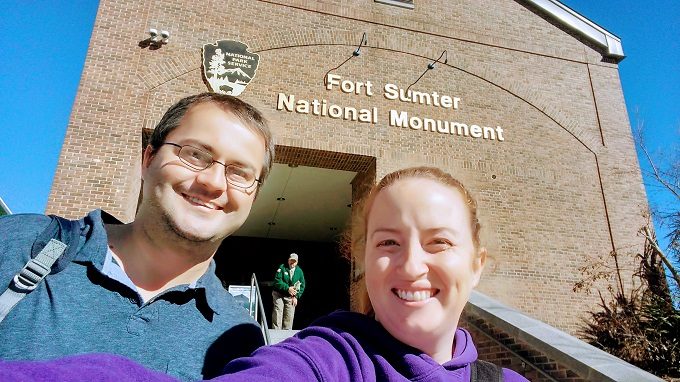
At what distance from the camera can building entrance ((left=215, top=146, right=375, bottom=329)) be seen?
42.1 ft

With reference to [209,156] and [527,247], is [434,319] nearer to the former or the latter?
[209,156]

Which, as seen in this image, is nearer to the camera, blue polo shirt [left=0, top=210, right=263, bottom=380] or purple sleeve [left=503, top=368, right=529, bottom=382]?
blue polo shirt [left=0, top=210, right=263, bottom=380]

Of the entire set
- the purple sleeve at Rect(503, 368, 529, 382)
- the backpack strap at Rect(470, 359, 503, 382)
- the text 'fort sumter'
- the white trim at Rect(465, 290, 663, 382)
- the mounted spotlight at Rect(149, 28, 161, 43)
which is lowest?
the white trim at Rect(465, 290, 663, 382)

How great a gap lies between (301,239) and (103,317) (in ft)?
54.3

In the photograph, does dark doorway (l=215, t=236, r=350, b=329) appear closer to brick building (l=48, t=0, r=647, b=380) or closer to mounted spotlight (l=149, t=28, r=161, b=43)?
brick building (l=48, t=0, r=647, b=380)

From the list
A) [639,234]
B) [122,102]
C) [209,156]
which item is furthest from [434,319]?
[639,234]

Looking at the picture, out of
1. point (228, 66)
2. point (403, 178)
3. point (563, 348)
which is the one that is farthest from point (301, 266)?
point (403, 178)

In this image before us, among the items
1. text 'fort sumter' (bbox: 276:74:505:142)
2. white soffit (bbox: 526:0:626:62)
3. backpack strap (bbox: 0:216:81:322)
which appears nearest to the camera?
backpack strap (bbox: 0:216:81:322)

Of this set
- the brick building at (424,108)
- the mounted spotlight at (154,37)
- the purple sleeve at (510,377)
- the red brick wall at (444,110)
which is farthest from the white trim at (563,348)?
the mounted spotlight at (154,37)

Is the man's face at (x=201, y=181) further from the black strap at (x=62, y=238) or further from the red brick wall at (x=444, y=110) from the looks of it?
the red brick wall at (x=444, y=110)

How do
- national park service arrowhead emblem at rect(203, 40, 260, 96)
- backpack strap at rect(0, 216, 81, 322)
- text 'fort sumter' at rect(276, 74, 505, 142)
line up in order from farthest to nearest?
text 'fort sumter' at rect(276, 74, 505, 142) < national park service arrowhead emblem at rect(203, 40, 260, 96) < backpack strap at rect(0, 216, 81, 322)

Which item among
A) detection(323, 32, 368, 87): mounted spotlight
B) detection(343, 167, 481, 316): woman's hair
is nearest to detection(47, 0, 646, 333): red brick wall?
detection(323, 32, 368, 87): mounted spotlight

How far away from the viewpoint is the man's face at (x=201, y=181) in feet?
5.38

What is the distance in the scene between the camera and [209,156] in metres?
1.72
